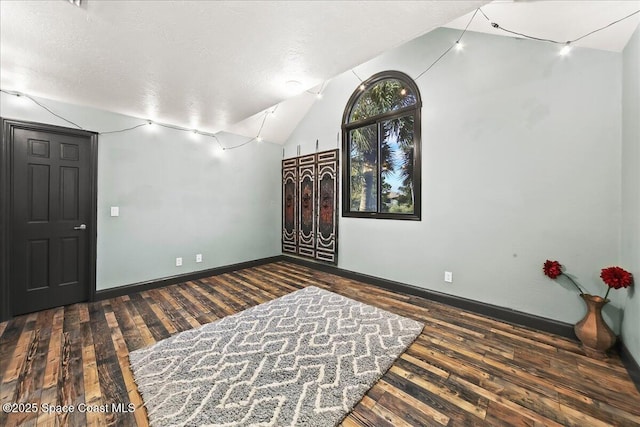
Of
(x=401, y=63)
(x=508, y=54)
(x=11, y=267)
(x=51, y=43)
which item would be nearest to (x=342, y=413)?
(x=51, y=43)

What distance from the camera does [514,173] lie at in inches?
97.2

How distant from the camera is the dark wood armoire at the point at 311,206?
13.9ft

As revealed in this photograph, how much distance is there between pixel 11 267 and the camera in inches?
102

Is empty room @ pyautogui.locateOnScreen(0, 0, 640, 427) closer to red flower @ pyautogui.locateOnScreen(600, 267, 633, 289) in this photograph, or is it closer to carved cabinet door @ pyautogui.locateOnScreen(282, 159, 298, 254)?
red flower @ pyautogui.locateOnScreen(600, 267, 633, 289)

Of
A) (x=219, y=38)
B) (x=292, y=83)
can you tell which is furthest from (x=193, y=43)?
(x=292, y=83)

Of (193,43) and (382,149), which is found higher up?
(193,43)

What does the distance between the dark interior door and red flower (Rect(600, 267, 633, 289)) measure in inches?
203

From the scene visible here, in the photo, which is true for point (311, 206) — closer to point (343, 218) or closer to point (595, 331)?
point (343, 218)

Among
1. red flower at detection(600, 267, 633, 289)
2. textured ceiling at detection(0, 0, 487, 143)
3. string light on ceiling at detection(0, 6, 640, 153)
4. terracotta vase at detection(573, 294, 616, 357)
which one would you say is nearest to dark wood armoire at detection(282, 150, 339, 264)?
string light on ceiling at detection(0, 6, 640, 153)

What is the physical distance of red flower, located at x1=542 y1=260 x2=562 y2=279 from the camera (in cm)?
219

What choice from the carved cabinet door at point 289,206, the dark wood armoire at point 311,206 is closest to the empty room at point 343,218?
the dark wood armoire at point 311,206

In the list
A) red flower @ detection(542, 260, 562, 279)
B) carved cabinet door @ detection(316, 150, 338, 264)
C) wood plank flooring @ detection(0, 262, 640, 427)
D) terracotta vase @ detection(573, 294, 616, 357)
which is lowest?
wood plank flooring @ detection(0, 262, 640, 427)

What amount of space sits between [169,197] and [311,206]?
7.63 ft

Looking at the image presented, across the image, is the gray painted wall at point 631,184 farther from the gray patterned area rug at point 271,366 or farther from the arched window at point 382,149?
the arched window at point 382,149
